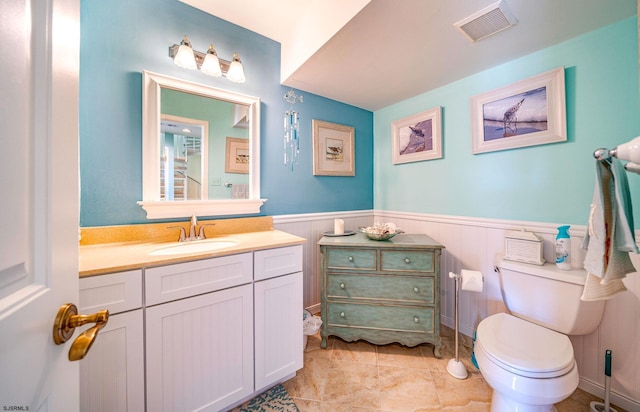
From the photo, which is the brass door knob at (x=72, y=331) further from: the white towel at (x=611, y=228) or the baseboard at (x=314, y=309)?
the baseboard at (x=314, y=309)

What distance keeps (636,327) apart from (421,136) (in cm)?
180

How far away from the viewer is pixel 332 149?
236 cm

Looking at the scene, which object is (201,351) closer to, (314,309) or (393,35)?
(314,309)

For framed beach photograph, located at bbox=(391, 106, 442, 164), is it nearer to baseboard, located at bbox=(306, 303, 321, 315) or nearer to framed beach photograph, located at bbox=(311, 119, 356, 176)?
framed beach photograph, located at bbox=(311, 119, 356, 176)

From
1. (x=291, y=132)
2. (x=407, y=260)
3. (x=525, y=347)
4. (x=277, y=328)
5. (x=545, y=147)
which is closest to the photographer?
(x=525, y=347)

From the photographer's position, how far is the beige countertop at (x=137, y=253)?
994 mm

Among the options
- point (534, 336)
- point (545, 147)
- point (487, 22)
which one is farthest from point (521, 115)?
point (534, 336)

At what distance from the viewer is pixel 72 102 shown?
0.51 meters

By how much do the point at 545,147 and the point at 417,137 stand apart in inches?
37.0

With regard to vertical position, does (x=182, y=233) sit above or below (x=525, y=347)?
above

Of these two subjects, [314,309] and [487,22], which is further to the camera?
[314,309]

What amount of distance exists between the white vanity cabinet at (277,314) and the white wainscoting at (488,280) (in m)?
0.64

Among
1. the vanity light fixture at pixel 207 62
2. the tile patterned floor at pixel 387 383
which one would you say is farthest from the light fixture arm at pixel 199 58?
the tile patterned floor at pixel 387 383

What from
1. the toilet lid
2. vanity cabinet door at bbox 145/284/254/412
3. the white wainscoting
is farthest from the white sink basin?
the toilet lid
